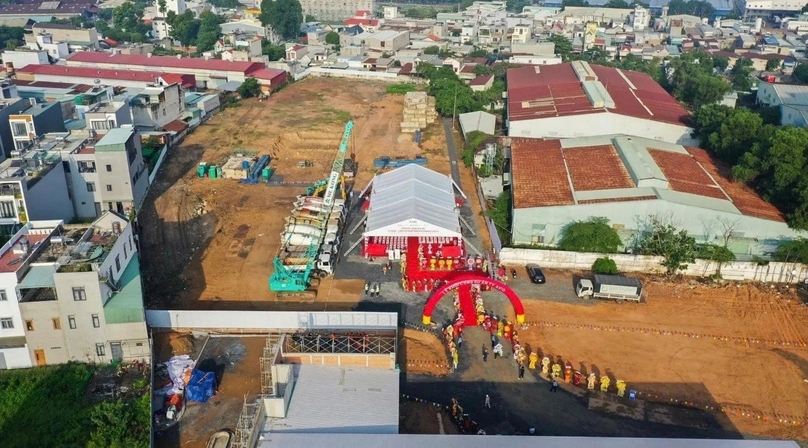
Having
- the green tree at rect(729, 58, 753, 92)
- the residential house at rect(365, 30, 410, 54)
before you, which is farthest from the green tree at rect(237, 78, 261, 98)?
the green tree at rect(729, 58, 753, 92)

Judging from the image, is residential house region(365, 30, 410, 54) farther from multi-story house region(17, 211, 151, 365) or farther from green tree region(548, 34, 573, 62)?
multi-story house region(17, 211, 151, 365)

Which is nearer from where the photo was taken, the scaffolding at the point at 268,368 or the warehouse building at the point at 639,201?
the scaffolding at the point at 268,368

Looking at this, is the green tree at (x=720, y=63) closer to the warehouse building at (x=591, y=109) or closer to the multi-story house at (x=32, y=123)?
the warehouse building at (x=591, y=109)

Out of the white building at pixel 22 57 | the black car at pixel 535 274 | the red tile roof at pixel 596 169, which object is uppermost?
the white building at pixel 22 57

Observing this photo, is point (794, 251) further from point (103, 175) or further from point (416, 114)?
point (103, 175)

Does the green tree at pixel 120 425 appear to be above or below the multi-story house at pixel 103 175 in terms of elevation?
below

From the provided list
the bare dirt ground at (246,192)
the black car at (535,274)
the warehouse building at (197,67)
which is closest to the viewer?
the bare dirt ground at (246,192)

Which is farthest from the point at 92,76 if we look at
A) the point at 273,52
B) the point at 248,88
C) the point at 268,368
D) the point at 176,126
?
the point at 268,368

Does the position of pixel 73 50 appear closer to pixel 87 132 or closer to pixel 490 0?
pixel 87 132

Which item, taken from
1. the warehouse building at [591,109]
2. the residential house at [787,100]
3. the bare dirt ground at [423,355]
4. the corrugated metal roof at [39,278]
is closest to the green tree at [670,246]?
the bare dirt ground at [423,355]
